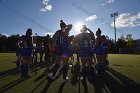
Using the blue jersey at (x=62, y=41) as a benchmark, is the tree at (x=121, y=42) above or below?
above

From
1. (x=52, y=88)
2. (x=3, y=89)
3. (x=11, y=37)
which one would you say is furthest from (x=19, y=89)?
(x=11, y=37)

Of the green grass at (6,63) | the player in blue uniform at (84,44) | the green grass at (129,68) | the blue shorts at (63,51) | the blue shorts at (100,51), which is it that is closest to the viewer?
the player in blue uniform at (84,44)

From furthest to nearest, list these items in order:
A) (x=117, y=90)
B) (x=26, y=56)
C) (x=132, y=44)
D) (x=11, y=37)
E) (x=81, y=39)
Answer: (x=11, y=37)
(x=132, y=44)
(x=26, y=56)
(x=81, y=39)
(x=117, y=90)

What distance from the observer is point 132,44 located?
121m

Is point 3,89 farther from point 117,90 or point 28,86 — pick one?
point 117,90

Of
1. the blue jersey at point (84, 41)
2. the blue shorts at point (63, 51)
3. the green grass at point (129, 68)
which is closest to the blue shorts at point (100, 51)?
the green grass at point (129, 68)

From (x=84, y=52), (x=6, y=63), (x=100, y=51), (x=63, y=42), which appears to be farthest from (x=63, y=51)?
(x=6, y=63)

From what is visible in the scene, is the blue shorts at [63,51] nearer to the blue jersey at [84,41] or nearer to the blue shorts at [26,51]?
the blue jersey at [84,41]

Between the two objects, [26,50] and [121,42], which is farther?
[121,42]

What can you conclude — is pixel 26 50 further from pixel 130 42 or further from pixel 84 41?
pixel 130 42

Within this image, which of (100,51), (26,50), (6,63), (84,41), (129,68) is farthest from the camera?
(6,63)

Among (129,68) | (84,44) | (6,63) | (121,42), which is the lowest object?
(129,68)

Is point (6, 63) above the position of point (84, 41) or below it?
below

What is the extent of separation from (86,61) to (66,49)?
936 millimetres
